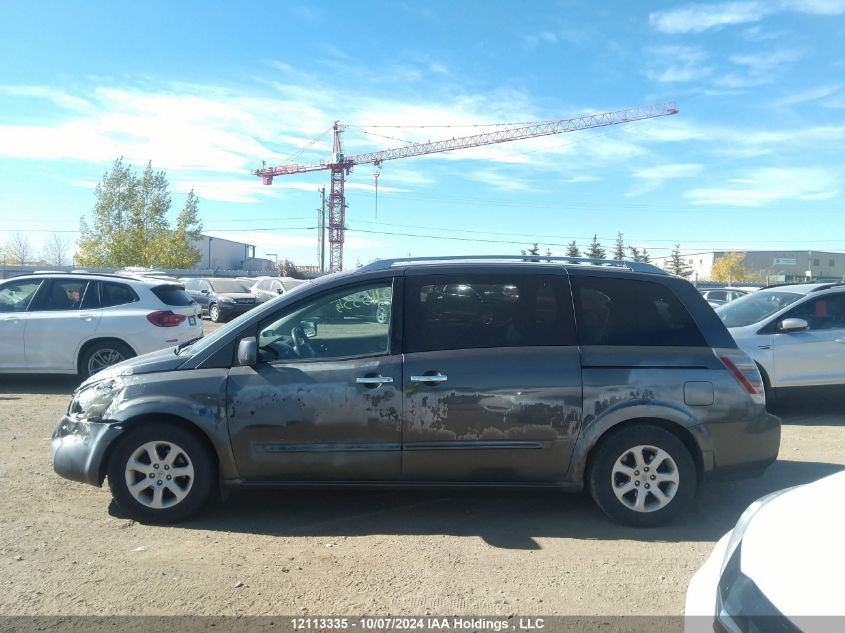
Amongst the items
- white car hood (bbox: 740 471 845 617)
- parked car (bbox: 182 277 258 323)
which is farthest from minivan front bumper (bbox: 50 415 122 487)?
parked car (bbox: 182 277 258 323)

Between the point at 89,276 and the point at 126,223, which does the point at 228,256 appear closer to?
the point at 126,223

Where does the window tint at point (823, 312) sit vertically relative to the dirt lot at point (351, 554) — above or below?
above

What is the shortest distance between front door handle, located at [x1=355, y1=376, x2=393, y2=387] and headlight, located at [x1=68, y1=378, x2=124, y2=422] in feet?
5.46

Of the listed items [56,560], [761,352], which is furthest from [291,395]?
[761,352]

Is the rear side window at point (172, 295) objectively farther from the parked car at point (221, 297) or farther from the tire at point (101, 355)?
the parked car at point (221, 297)

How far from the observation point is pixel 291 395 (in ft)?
14.7

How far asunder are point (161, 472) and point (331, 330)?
4.96 feet

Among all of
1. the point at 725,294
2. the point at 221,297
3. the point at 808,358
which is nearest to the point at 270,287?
the point at 221,297

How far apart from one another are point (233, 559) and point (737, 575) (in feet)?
9.44

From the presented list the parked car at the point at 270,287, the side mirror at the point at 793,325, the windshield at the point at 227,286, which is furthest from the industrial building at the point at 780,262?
the side mirror at the point at 793,325

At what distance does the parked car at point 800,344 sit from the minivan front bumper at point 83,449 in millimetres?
6973

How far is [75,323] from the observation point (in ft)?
30.3

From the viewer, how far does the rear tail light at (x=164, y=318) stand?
941cm

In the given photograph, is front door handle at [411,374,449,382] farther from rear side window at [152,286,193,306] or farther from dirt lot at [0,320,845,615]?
rear side window at [152,286,193,306]
